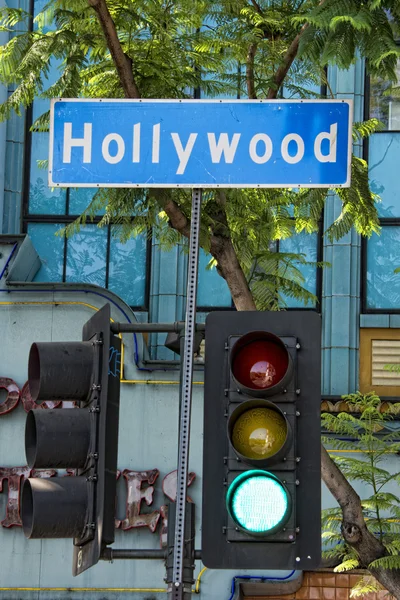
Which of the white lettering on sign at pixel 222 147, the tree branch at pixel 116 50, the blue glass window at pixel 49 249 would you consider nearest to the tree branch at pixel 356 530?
the tree branch at pixel 116 50

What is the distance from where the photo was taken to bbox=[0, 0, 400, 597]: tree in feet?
35.0

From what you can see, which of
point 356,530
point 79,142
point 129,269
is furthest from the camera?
point 129,269


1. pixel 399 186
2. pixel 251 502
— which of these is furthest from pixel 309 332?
pixel 399 186

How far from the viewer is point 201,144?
5.85m

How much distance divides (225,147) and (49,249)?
Answer: 14118 millimetres

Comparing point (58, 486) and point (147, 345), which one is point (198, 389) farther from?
point (58, 486)

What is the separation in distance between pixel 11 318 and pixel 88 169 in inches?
465

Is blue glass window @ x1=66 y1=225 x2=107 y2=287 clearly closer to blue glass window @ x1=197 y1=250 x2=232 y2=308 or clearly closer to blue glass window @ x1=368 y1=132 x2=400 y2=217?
blue glass window @ x1=197 y1=250 x2=232 y2=308

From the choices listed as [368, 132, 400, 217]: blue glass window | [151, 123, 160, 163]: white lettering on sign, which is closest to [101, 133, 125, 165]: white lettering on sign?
[151, 123, 160, 163]: white lettering on sign

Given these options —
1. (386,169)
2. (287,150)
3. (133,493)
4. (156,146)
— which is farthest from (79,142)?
(386,169)

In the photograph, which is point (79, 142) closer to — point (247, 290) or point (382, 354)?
point (247, 290)

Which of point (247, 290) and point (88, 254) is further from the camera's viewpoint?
point (88, 254)

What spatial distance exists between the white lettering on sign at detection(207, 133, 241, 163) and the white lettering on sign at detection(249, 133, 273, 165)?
0.08 metres

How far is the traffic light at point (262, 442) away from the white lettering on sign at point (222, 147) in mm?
836
